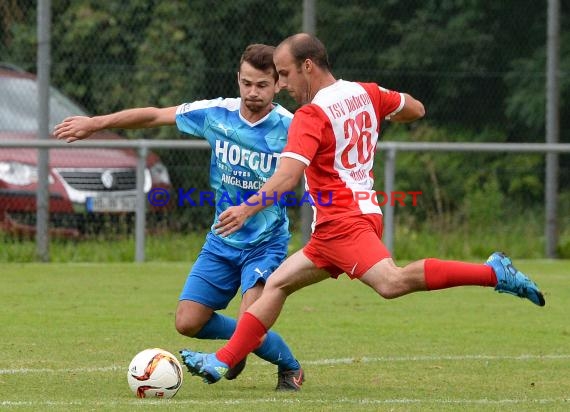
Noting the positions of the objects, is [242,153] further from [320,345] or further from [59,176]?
[59,176]

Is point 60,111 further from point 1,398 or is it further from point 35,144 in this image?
point 1,398

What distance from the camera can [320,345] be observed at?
8.75 m

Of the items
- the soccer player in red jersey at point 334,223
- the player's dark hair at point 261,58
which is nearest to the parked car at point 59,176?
the player's dark hair at point 261,58

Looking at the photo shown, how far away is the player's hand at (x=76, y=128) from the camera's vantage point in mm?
7066

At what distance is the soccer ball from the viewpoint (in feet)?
21.4

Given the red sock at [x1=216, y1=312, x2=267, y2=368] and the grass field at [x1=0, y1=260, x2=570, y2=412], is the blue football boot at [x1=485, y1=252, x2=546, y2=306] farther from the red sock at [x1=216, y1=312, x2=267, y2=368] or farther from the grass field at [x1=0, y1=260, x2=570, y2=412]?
the red sock at [x1=216, y1=312, x2=267, y2=368]

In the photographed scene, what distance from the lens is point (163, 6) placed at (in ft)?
49.4

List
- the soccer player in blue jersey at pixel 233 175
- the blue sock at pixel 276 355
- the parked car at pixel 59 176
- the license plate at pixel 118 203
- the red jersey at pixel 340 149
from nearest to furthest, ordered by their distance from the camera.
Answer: the red jersey at pixel 340 149
the blue sock at pixel 276 355
the soccer player in blue jersey at pixel 233 175
the parked car at pixel 59 176
the license plate at pixel 118 203

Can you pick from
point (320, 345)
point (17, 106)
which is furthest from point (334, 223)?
point (17, 106)

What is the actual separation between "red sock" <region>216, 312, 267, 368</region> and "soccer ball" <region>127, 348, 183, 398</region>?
0.24 m

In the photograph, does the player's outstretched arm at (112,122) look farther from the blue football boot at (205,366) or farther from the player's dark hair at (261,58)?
the blue football boot at (205,366)

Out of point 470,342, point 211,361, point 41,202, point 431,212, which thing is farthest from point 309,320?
point 431,212

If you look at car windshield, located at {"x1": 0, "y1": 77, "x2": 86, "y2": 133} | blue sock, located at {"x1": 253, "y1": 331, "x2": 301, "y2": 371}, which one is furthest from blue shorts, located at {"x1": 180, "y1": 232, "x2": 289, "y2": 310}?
car windshield, located at {"x1": 0, "y1": 77, "x2": 86, "y2": 133}

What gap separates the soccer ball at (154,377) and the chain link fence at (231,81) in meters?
7.09
